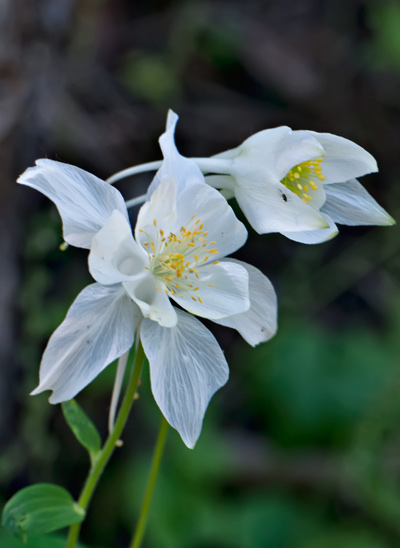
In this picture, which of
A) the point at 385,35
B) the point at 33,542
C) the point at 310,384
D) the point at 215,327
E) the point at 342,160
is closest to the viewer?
the point at 342,160

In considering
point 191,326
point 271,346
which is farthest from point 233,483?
point 191,326

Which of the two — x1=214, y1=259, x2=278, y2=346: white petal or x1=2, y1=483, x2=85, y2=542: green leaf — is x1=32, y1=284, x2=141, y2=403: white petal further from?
x1=2, y1=483, x2=85, y2=542: green leaf

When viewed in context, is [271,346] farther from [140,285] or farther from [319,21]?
[319,21]

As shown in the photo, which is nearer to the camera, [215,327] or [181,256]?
[181,256]

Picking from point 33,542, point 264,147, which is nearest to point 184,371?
point 264,147

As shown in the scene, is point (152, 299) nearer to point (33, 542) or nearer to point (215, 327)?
point (33, 542)

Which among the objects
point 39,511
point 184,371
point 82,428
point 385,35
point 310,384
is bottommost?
point 310,384

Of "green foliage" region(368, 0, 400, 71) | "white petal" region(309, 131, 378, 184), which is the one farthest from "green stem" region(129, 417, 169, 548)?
"green foliage" region(368, 0, 400, 71)
